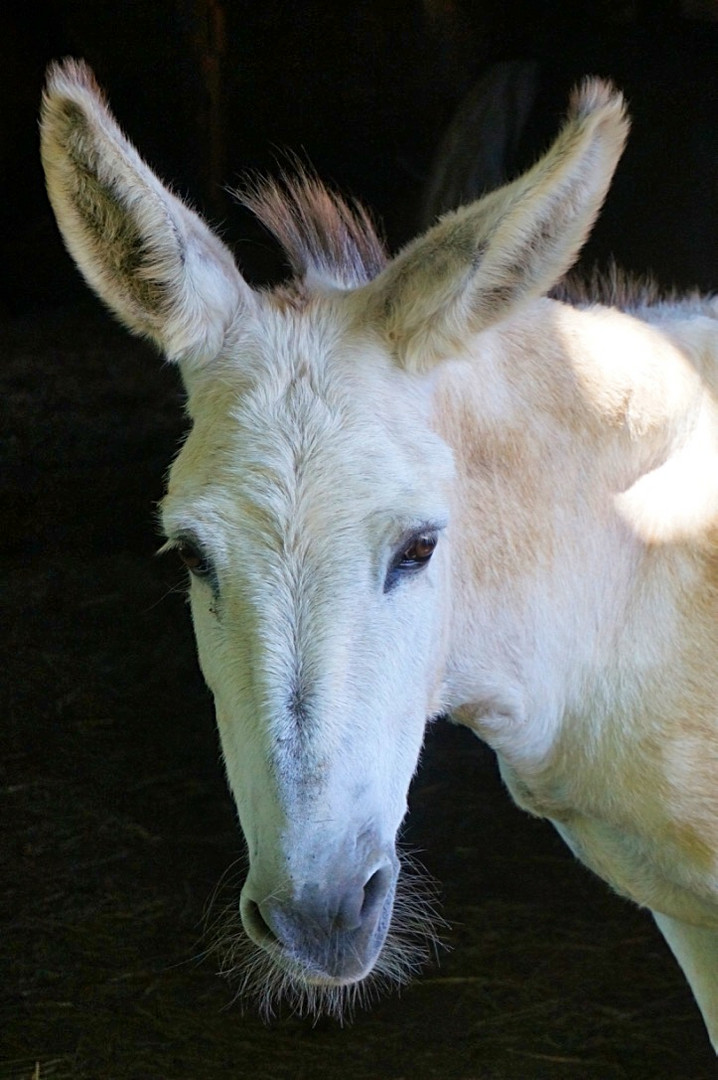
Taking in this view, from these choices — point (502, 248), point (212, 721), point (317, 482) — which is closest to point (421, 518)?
point (317, 482)

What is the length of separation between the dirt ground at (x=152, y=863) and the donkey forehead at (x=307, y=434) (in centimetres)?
157

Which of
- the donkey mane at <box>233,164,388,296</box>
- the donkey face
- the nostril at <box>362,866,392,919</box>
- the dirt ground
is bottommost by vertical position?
the dirt ground

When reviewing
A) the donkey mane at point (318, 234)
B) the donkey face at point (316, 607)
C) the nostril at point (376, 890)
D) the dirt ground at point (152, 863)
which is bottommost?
the dirt ground at point (152, 863)

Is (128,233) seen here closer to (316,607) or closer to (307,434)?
(307,434)

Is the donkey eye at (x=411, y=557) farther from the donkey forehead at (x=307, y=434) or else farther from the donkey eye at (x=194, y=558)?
the donkey eye at (x=194, y=558)

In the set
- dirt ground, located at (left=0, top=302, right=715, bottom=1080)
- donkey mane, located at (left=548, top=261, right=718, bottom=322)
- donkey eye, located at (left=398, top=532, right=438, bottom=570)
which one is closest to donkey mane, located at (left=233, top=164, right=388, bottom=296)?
donkey mane, located at (left=548, top=261, right=718, bottom=322)

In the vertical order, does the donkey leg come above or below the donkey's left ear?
below

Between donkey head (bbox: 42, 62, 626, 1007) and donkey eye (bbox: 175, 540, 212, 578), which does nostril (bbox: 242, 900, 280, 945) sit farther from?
donkey eye (bbox: 175, 540, 212, 578)

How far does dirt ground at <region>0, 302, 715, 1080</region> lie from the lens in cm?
346

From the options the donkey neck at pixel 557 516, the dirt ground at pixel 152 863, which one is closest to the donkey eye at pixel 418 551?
the donkey neck at pixel 557 516

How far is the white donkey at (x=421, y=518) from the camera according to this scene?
1.64 meters

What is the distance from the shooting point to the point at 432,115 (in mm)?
3861

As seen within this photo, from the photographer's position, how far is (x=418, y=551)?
1786 mm

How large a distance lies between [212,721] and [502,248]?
2.64 metres
